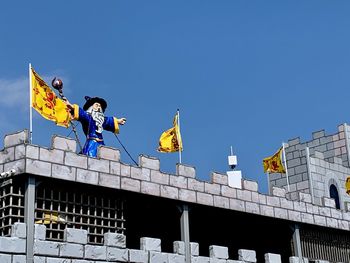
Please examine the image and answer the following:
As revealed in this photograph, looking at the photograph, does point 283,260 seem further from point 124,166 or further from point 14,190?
point 14,190

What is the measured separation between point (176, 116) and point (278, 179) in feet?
50.0

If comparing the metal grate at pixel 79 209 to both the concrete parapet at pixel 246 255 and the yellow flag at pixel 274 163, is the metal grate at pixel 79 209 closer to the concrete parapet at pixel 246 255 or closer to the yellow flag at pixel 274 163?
the concrete parapet at pixel 246 255

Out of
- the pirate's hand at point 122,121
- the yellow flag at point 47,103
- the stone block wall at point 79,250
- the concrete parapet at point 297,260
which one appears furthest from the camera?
the concrete parapet at point 297,260

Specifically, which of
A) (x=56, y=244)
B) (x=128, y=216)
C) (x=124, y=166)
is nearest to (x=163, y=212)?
(x=128, y=216)

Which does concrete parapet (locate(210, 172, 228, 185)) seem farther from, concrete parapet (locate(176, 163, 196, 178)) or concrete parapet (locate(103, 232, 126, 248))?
concrete parapet (locate(103, 232, 126, 248))

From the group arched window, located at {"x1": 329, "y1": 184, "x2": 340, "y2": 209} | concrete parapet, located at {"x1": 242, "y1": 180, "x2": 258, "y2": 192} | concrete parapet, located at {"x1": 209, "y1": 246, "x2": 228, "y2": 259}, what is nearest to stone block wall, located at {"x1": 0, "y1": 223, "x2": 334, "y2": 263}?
concrete parapet, located at {"x1": 209, "y1": 246, "x2": 228, "y2": 259}

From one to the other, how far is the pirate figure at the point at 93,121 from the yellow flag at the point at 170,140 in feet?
6.68

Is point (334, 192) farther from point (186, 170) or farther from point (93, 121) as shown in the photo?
point (93, 121)

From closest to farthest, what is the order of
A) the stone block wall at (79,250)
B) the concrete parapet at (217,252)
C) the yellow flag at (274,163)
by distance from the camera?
the stone block wall at (79,250) → the concrete parapet at (217,252) → the yellow flag at (274,163)

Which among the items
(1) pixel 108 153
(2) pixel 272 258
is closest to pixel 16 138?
(1) pixel 108 153

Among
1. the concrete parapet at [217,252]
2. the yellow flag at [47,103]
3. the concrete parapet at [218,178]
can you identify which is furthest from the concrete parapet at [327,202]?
the yellow flag at [47,103]

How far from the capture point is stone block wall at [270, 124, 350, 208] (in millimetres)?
36594

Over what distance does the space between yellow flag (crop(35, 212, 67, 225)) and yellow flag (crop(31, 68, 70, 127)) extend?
2953 millimetres

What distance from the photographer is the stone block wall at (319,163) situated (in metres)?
36.6
